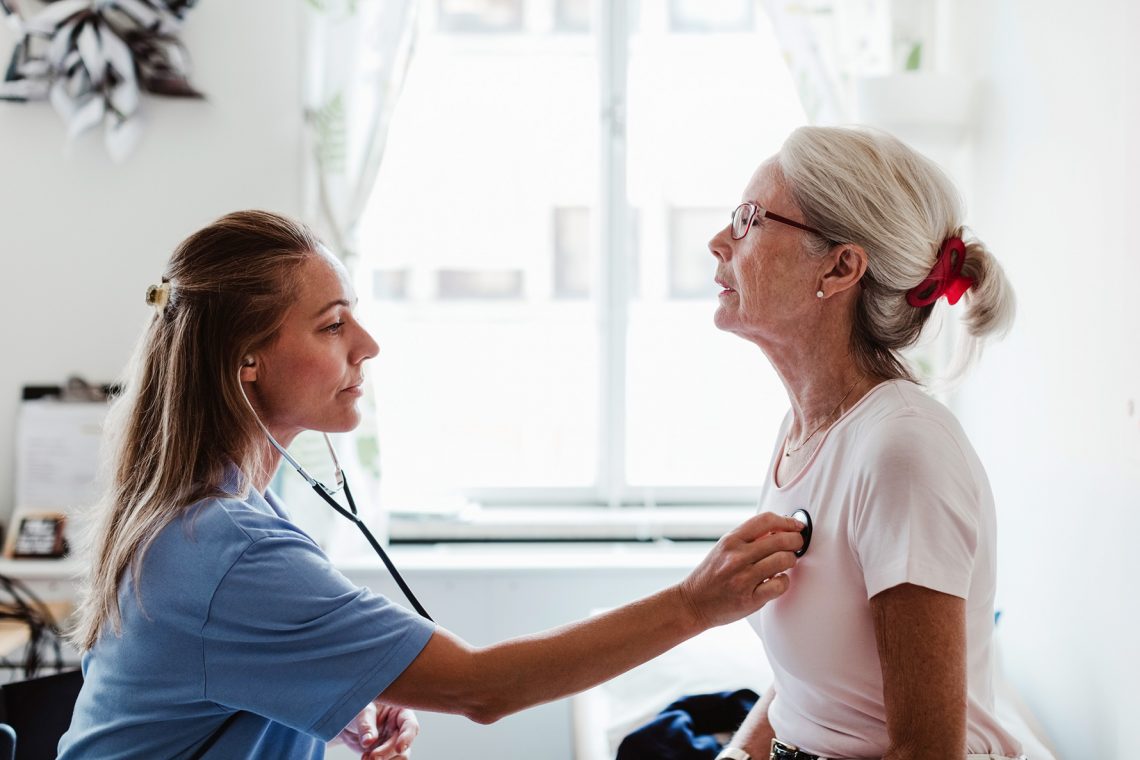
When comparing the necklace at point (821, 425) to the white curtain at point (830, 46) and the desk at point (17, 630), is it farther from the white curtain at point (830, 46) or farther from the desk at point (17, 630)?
the desk at point (17, 630)

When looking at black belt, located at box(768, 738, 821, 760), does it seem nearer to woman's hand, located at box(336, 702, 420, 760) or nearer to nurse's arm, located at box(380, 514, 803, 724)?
nurse's arm, located at box(380, 514, 803, 724)

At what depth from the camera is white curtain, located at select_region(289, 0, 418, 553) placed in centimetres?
254

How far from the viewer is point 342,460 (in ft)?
8.44

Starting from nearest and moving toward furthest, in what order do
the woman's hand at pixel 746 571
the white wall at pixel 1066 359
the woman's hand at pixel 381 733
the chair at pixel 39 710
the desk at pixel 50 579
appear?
the woman's hand at pixel 746 571 < the woman's hand at pixel 381 733 < the chair at pixel 39 710 < the white wall at pixel 1066 359 < the desk at pixel 50 579

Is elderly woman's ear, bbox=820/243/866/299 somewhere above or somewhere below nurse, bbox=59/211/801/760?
above

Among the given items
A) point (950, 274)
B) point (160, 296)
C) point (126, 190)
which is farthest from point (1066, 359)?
point (126, 190)

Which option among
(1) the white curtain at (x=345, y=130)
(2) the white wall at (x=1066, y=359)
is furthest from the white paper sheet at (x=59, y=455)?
(2) the white wall at (x=1066, y=359)

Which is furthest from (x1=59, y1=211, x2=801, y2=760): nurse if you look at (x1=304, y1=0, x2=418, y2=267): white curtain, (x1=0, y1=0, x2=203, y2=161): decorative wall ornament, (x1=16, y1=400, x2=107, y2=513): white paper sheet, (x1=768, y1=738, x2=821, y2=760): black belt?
(x1=0, y1=0, x2=203, y2=161): decorative wall ornament

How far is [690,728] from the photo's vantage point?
1.76 m

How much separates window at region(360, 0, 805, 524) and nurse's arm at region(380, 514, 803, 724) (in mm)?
1570

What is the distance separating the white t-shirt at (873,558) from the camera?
112cm

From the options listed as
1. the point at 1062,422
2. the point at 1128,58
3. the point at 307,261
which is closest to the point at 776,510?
the point at 307,261

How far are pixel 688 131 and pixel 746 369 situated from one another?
679mm

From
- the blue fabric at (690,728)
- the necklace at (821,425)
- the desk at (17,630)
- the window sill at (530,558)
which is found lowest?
the desk at (17,630)
